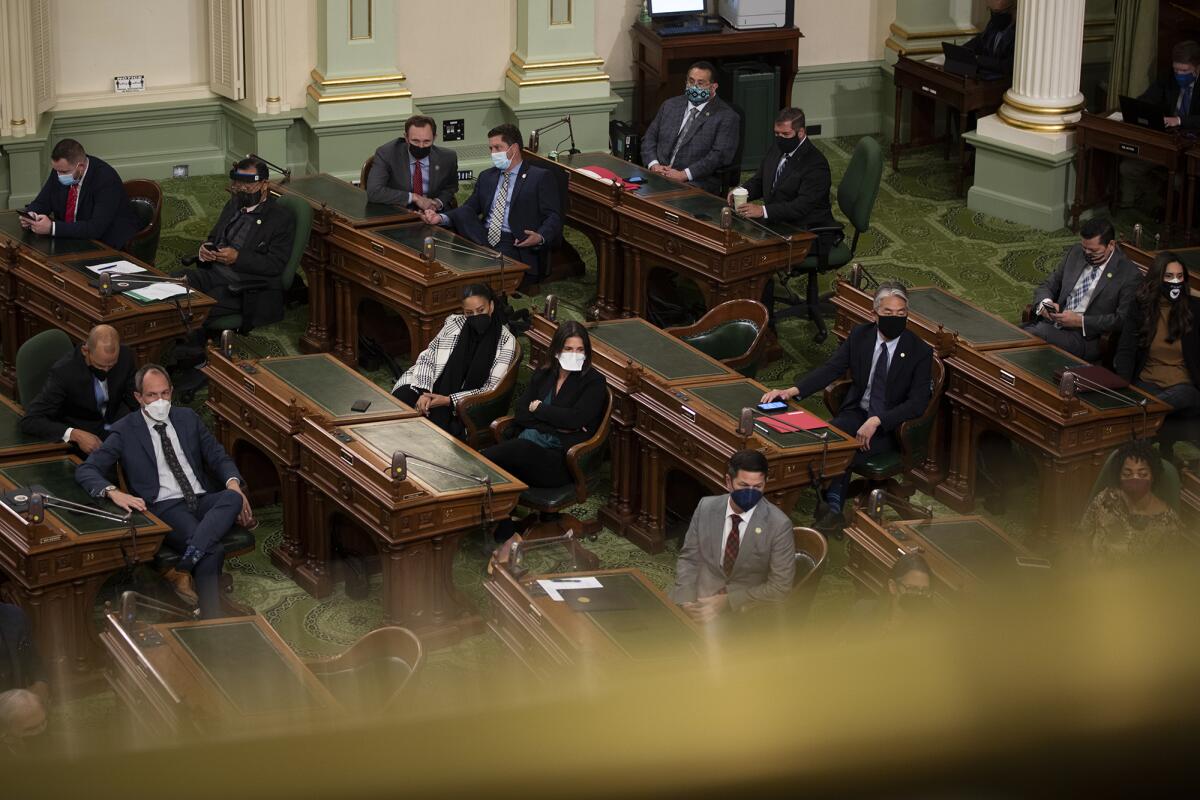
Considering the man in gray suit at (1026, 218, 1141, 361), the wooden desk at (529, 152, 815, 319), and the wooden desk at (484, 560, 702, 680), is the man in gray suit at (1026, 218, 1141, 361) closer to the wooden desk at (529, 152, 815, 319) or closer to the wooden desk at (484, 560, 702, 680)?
the wooden desk at (529, 152, 815, 319)

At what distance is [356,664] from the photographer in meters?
4.52

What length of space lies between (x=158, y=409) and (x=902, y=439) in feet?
9.36

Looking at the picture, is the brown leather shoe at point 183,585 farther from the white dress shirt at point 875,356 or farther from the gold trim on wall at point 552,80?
the gold trim on wall at point 552,80

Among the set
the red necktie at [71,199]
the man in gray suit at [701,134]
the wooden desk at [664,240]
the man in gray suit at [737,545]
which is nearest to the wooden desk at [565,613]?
the man in gray suit at [737,545]

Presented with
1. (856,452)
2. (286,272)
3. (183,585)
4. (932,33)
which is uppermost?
(932,33)

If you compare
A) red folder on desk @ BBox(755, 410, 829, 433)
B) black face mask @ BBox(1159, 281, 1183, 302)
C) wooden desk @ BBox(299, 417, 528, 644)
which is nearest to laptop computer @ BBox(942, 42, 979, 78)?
black face mask @ BBox(1159, 281, 1183, 302)

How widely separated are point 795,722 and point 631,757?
0.07 ft

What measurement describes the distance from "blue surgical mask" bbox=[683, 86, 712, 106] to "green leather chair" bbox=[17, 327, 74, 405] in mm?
4149

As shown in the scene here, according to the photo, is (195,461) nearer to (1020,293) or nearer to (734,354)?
(734,354)

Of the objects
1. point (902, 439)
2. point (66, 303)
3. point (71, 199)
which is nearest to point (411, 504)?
point (902, 439)

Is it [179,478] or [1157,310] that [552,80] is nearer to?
[1157,310]

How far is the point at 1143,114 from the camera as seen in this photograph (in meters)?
9.88

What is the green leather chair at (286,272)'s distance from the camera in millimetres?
7961

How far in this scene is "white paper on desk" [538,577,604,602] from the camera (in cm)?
525
